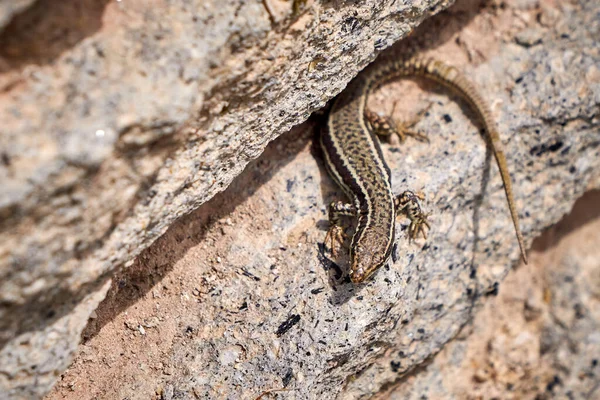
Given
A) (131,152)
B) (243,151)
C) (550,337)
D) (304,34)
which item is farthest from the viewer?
(550,337)

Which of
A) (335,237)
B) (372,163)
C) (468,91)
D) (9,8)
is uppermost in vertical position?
(9,8)

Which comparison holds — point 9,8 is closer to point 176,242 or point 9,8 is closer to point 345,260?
point 176,242

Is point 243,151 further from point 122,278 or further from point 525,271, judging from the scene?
point 525,271

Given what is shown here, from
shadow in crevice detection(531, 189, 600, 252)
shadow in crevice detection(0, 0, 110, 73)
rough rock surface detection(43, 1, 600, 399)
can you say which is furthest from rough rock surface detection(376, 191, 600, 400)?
shadow in crevice detection(0, 0, 110, 73)

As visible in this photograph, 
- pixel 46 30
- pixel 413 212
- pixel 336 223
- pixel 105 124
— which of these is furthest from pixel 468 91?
pixel 46 30

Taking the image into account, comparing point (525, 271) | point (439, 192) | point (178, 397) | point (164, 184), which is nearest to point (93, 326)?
point (178, 397)

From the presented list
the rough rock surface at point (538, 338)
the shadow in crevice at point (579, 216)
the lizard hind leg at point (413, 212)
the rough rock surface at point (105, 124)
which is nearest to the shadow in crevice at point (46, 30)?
the rough rock surface at point (105, 124)
